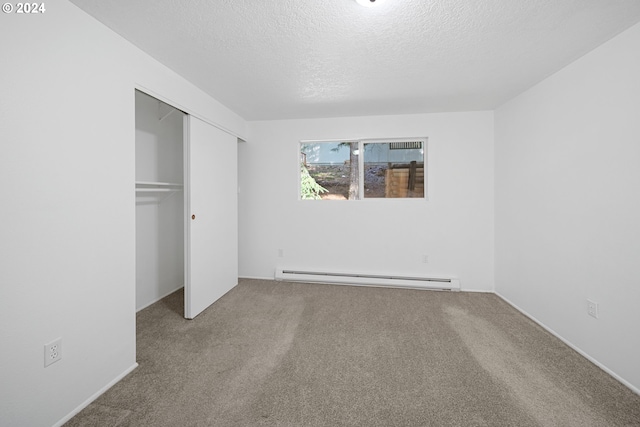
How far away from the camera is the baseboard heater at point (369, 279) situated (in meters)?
3.34

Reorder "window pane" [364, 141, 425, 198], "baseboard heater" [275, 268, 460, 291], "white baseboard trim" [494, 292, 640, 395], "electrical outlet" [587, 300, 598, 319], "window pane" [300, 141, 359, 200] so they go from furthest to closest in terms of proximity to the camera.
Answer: "window pane" [300, 141, 359, 200], "window pane" [364, 141, 425, 198], "baseboard heater" [275, 268, 460, 291], "electrical outlet" [587, 300, 598, 319], "white baseboard trim" [494, 292, 640, 395]

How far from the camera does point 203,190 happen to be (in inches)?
108

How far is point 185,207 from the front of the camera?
256cm

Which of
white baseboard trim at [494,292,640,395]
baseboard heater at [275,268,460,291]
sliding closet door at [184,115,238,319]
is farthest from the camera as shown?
baseboard heater at [275,268,460,291]

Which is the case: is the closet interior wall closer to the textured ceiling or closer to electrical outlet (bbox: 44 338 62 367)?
the textured ceiling

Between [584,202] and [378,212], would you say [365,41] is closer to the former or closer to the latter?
[584,202]

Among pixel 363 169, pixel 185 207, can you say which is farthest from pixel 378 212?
pixel 185 207

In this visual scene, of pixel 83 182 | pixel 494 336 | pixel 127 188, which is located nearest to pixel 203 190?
pixel 127 188

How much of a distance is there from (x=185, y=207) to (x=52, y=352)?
146 cm

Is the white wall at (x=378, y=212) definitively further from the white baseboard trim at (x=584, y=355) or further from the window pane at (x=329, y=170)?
the white baseboard trim at (x=584, y=355)

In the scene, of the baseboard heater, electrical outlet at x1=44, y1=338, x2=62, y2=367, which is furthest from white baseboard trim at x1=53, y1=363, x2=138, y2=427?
the baseboard heater

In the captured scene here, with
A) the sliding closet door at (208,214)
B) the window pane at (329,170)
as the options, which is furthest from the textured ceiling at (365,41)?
the window pane at (329,170)

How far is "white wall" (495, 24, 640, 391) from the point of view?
1661mm

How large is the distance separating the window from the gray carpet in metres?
1.66
